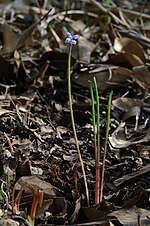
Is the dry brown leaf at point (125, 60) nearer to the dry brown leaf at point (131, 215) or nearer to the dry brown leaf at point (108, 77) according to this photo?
the dry brown leaf at point (108, 77)

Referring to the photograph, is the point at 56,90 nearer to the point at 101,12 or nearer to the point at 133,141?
the point at 133,141

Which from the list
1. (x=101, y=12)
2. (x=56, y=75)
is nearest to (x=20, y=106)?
(x=56, y=75)

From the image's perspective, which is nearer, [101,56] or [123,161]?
[123,161]

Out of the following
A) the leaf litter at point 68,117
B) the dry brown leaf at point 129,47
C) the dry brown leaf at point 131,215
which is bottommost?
the dry brown leaf at point 131,215

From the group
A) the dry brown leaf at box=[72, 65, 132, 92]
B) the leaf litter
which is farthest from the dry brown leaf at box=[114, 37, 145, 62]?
the dry brown leaf at box=[72, 65, 132, 92]

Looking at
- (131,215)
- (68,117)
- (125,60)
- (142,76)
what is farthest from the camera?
(125,60)

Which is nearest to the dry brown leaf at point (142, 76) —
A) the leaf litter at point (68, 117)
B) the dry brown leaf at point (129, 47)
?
the leaf litter at point (68, 117)

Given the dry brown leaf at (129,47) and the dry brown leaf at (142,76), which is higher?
the dry brown leaf at (129,47)

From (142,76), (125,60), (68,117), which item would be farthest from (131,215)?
(125,60)

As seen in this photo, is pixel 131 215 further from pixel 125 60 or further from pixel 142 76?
pixel 125 60
